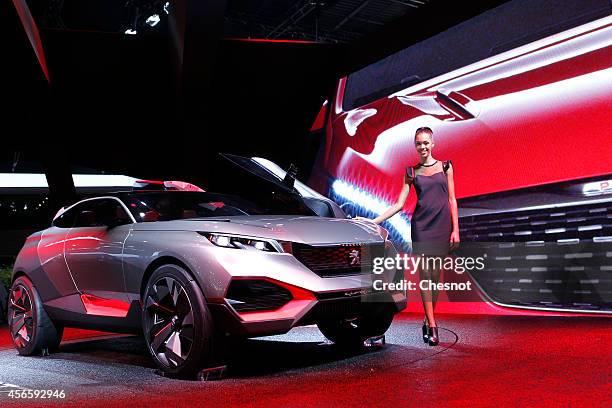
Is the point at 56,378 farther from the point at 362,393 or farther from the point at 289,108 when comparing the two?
the point at 289,108

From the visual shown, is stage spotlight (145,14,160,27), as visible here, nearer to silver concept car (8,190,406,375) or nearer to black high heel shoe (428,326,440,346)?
silver concept car (8,190,406,375)

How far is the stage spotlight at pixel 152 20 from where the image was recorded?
1169 centimetres

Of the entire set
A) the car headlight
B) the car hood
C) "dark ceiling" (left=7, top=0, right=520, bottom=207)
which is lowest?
the car headlight

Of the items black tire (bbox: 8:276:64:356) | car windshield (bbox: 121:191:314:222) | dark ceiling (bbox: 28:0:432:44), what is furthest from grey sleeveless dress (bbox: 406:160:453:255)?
dark ceiling (bbox: 28:0:432:44)

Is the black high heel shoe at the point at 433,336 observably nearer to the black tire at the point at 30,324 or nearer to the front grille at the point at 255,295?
the front grille at the point at 255,295

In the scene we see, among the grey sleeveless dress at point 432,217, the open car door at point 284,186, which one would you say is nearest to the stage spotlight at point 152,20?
the open car door at point 284,186

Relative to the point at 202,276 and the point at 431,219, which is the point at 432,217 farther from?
the point at 202,276

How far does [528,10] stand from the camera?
6.33m

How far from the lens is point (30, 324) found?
518cm

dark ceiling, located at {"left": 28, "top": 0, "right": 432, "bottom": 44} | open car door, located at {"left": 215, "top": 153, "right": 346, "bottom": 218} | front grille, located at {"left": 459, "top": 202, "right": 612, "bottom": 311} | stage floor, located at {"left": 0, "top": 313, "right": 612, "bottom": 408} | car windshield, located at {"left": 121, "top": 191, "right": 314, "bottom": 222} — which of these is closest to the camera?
stage floor, located at {"left": 0, "top": 313, "right": 612, "bottom": 408}

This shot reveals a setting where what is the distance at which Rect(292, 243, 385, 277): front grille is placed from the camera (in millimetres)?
3842

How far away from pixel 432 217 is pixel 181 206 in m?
1.83

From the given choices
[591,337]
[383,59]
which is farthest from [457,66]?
[591,337]

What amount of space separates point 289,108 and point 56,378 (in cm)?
733
